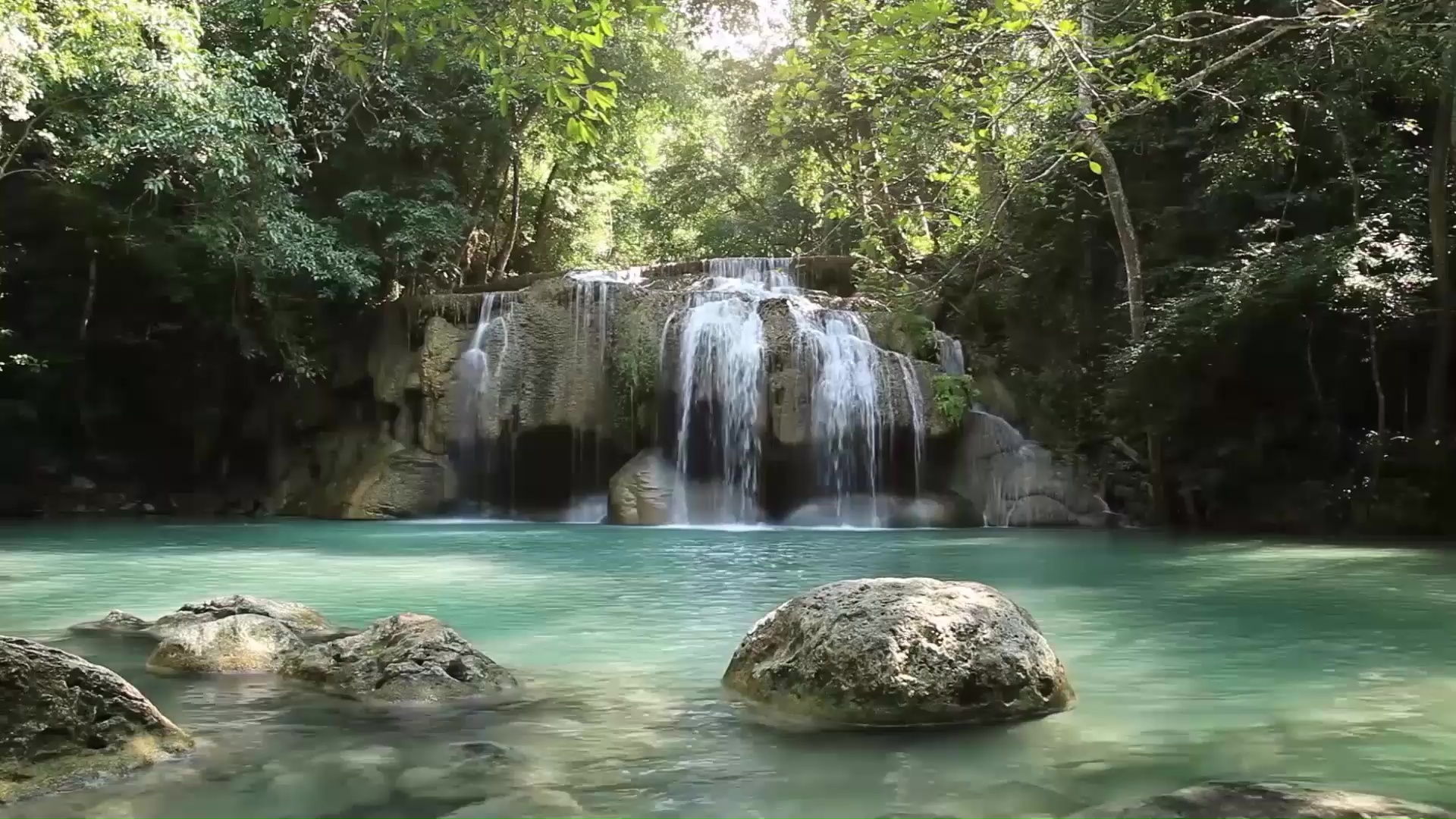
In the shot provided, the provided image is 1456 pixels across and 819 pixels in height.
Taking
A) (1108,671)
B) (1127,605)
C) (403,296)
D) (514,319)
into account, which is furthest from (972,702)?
(403,296)

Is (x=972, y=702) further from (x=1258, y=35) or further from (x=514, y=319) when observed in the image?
(x=514, y=319)

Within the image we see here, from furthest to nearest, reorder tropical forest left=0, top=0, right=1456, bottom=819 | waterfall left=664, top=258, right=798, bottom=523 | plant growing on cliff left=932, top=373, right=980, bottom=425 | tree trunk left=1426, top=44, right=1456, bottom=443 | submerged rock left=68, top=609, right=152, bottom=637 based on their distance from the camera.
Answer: waterfall left=664, top=258, right=798, bottom=523
plant growing on cliff left=932, top=373, right=980, bottom=425
tree trunk left=1426, top=44, right=1456, bottom=443
submerged rock left=68, top=609, right=152, bottom=637
tropical forest left=0, top=0, right=1456, bottom=819

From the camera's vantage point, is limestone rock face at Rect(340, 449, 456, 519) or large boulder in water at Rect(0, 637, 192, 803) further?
limestone rock face at Rect(340, 449, 456, 519)

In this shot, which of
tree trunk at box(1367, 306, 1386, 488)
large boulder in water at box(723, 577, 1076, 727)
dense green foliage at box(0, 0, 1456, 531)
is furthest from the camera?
tree trunk at box(1367, 306, 1386, 488)

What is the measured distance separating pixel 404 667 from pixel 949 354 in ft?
51.3

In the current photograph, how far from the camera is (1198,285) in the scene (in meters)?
15.5

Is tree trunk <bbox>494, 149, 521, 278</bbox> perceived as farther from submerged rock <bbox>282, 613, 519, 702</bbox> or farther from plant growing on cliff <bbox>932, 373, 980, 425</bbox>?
submerged rock <bbox>282, 613, 519, 702</bbox>

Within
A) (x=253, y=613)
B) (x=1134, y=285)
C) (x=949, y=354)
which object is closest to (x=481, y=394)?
(x=949, y=354)

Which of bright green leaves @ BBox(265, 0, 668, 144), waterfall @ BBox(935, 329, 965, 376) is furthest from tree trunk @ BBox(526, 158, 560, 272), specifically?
bright green leaves @ BBox(265, 0, 668, 144)

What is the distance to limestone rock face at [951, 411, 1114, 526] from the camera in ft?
56.7

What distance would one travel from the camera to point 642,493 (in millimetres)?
18172

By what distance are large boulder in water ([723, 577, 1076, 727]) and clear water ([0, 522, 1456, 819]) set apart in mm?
173

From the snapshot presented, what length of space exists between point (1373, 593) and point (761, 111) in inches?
714

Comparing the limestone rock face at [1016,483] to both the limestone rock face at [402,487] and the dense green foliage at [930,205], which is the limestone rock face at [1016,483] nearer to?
the dense green foliage at [930,205]
